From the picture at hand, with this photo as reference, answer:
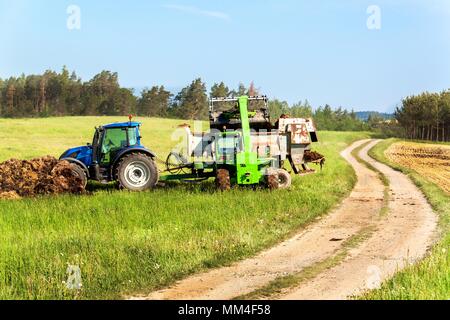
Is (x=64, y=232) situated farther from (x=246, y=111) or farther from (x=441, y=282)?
(x=246, y=111)

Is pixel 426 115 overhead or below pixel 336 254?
overhead

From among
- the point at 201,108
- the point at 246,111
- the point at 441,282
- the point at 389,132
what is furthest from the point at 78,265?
the point at 389,132

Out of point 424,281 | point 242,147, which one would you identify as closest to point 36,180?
point 242,147

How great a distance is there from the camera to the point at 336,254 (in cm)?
1066

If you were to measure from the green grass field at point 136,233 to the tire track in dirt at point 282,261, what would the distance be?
1.24 ft

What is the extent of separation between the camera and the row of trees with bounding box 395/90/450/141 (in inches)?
3300

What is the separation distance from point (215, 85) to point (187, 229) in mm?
111027

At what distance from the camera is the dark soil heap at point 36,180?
16.9 metres

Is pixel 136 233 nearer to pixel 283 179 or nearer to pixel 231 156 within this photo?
pixel 231 156

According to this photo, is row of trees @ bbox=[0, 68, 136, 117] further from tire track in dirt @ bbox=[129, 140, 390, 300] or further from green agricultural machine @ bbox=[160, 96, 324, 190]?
tire track in dirt @ bbox=[129, 140, 390, 300]

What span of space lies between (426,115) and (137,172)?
77.4m

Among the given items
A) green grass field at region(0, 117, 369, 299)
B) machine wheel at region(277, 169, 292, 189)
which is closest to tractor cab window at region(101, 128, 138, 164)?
green grass field at region(0, 117, 369, 299)

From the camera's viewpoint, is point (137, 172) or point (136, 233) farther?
point (137, 172)

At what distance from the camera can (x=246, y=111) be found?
61.9 ft
